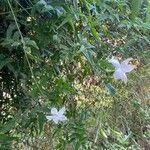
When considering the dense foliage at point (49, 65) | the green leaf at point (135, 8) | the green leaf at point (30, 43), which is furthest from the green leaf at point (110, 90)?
the green leaf at point (135, 8)

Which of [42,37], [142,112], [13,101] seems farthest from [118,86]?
[42,37]

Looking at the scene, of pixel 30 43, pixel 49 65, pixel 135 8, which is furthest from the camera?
pixel 49 65

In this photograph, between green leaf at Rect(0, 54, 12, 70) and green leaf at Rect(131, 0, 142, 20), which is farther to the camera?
green leaf at Rect(0, 54, 12, 70)

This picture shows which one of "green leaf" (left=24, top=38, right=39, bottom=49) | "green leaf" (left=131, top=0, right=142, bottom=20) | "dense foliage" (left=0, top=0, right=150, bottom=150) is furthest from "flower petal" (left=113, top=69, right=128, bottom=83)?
"green leaf" (left=131, top=0, right=142, bottom=20)

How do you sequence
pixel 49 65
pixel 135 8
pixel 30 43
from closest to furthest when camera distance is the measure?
1. pixel 135 8
2. pixel 30 43
3. pixel 49 65

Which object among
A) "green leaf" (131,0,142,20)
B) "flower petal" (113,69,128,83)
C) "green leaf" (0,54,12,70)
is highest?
"green leaf" (0,54,12,70)

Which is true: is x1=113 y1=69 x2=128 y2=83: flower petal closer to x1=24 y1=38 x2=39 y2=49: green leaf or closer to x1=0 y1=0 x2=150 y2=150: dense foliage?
x1=0 y1=0 x2=150 y2=150: dense foliage

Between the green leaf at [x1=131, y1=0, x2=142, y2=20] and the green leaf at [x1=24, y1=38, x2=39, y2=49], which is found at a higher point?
the green leaf at [x1=24, y1=38, x2=39, y2=49]

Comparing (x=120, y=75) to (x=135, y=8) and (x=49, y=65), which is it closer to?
(x=49, y=65)

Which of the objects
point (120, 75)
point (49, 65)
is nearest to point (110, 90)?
point (120, 75)

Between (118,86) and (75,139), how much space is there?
72 centimetres

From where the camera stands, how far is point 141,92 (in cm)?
176

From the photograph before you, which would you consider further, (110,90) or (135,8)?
(110,90)

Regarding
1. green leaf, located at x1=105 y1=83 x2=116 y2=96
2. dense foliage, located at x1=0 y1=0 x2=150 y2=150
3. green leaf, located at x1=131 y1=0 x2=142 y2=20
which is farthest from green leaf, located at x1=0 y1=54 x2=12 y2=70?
green leaf, located at x1=131 y1=0 x2=142 y2=20
